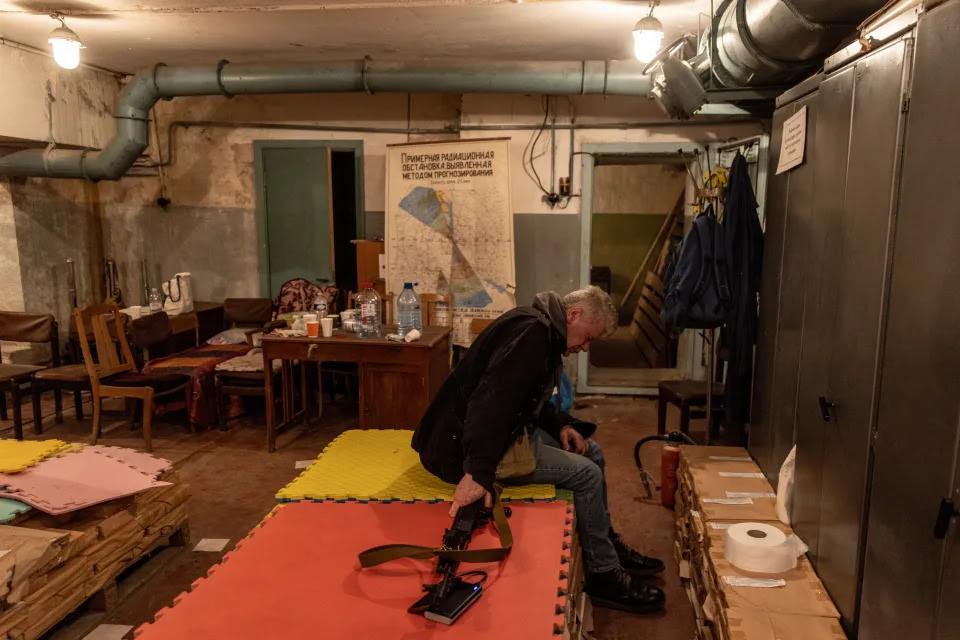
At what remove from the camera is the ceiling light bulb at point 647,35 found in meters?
3.63

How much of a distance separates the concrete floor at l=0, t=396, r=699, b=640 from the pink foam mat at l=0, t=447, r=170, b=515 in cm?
46

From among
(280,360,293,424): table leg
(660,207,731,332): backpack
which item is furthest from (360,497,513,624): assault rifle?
(280,360,293,424): table leg

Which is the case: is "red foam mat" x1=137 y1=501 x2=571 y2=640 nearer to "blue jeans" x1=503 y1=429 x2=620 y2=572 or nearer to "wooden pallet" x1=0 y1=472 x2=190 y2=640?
"blue jeans" x1=503 y1=429 x2=620 y2=572

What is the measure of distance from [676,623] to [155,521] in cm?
233

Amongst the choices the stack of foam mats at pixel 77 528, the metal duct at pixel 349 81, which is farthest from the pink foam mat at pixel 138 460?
the metal duct at pixel 349 81

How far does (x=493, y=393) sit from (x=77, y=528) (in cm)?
180

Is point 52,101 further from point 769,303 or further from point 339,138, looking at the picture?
point 769,303

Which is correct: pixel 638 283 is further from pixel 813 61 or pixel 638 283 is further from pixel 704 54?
pixel 813 61

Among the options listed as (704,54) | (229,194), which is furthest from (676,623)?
(229,194)

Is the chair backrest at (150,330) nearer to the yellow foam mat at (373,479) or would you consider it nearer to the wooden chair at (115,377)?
the wooden chair at (115,377)

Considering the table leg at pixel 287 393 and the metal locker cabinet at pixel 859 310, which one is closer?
the metal locker cabinet at pixel 859 310

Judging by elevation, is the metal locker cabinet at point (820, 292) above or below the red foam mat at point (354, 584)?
above

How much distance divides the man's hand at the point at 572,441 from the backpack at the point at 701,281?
1.07 metres

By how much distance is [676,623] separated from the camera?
2.62 metres
